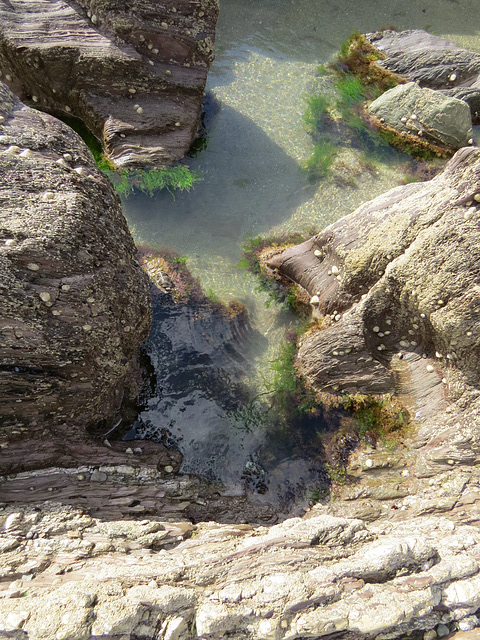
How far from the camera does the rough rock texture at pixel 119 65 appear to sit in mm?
6906

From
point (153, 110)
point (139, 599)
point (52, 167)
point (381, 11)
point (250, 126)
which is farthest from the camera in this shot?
point (381, 11)

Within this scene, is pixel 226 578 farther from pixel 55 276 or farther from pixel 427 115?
pixel 427 115

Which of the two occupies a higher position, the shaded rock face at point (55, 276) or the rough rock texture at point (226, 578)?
the shaded rock face at point (55, 276)

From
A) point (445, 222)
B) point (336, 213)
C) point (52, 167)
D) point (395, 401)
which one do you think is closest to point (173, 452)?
point (395, 401)

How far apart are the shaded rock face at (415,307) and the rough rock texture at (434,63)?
5303 mm

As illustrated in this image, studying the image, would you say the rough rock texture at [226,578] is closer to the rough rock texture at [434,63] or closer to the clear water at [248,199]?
the clear water at [248,199]

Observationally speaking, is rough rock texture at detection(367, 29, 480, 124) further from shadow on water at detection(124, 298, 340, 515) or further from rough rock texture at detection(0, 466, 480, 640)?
rough rock texture at detection(0, 466, 480, 640)

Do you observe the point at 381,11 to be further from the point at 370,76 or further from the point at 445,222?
the point at 445,222

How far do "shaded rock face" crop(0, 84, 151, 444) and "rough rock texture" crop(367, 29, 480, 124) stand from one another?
8608 millimetres

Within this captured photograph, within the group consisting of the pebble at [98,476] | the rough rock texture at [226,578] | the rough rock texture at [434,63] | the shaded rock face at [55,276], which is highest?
the rough rock texture at [434,63]

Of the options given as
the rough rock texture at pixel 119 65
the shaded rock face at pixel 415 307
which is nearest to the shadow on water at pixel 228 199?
the rough rock texture at pixel 119 65

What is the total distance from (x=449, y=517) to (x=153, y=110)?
8.78m

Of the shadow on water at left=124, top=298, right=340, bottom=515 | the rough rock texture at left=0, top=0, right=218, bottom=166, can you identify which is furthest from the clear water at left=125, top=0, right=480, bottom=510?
the rough rock texture at left=0, top=0, right=218, bottom=166

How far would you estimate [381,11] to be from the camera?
10.1 metres
